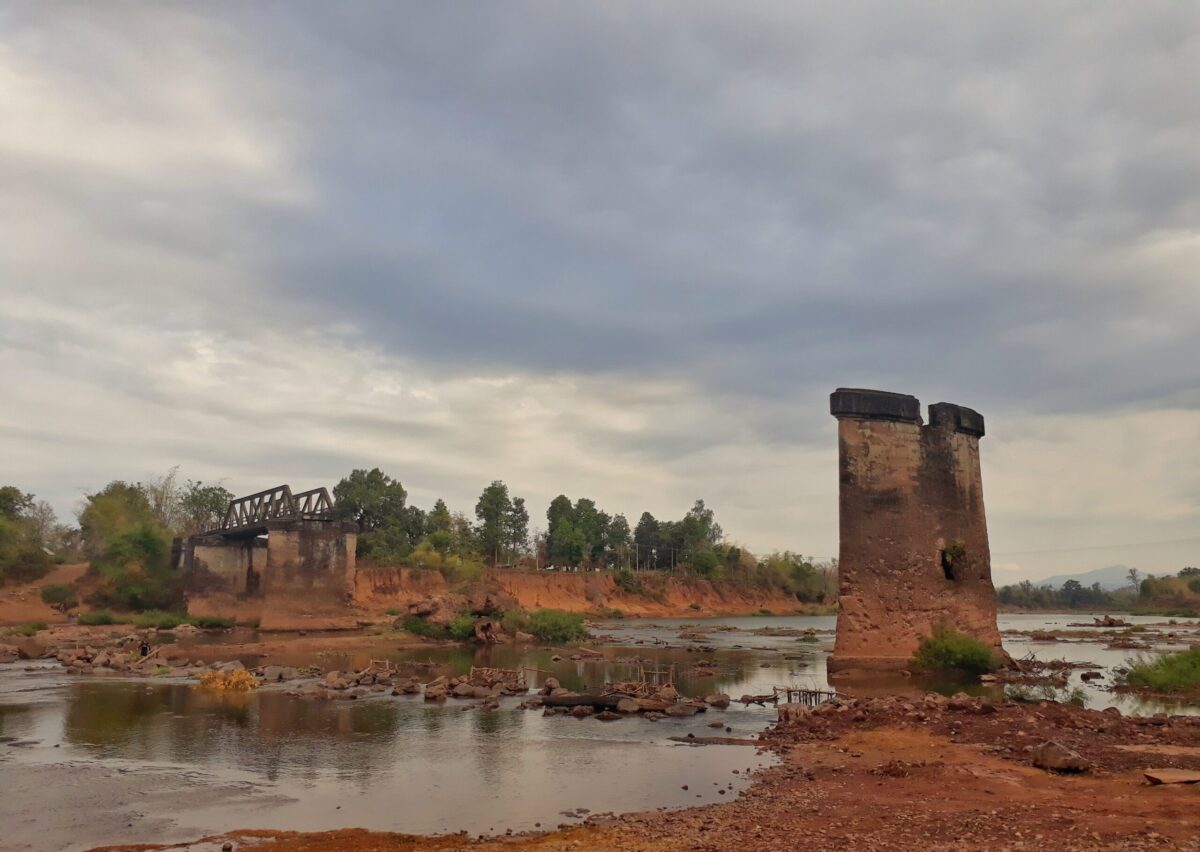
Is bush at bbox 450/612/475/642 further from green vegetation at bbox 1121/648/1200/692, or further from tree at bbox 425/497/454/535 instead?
tree at bbox 425/497/454/535

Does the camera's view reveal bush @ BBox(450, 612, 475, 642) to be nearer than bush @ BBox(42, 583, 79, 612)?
Yes

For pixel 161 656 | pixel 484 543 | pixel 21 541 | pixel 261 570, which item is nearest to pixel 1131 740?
pixel 161 656

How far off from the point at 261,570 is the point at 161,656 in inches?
899

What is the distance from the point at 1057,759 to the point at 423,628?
1101 inches

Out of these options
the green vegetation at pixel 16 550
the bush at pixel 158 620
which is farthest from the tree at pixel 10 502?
the bush at pixel 158 620

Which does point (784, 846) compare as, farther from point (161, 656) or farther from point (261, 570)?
point (261, 570)

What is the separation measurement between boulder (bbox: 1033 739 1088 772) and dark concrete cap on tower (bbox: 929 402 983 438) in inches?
482

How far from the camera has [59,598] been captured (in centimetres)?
4562

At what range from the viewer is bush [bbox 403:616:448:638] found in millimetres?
33938

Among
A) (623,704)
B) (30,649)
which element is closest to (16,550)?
(30,649)

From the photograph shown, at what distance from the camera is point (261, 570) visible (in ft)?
158

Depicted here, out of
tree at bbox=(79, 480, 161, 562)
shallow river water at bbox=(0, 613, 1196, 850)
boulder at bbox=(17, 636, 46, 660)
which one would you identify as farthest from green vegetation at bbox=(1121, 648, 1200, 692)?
tree at bbox=(79, 480, 161, 562)

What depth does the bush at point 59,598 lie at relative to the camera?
45406 millimetres

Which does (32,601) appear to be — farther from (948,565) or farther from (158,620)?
(948,565)
